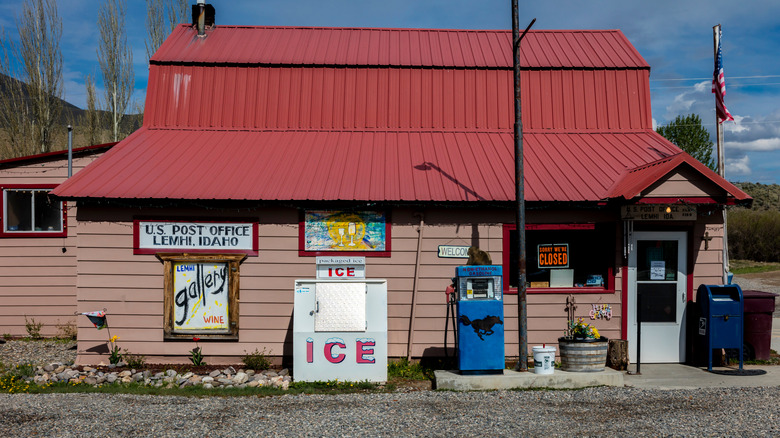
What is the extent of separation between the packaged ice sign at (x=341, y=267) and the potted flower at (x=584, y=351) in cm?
337

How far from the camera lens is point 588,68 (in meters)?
12.9

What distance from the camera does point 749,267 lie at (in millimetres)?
31297

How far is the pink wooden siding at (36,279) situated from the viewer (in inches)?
507

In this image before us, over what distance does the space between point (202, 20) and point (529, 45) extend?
7.30m

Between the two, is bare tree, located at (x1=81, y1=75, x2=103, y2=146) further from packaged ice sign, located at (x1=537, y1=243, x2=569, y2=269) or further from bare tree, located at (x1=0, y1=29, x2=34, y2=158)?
packaged ice sign, located at (x1=537, y1=243, x2=569, y2=269)

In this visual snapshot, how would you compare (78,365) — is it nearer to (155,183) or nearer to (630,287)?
(155,183)

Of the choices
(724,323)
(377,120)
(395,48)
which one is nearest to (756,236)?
(724,323)

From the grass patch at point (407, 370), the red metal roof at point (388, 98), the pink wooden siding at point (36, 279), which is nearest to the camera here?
the grass patch at point (407, 370)

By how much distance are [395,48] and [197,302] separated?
23.3ft

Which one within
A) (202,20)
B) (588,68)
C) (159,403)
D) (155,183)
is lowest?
(159,403)

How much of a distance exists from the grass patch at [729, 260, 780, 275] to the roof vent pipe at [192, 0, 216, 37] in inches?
1005

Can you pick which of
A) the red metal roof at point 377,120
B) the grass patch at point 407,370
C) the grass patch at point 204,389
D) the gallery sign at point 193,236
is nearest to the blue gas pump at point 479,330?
the grass patch at point 407,370

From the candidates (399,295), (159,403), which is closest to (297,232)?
(399,295)

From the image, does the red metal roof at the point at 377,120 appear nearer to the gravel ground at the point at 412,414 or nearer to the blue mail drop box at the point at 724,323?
the blue mail drop box at the point at 724,323
